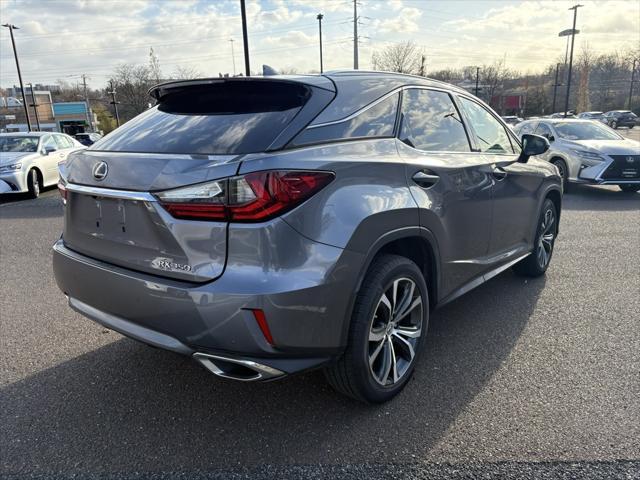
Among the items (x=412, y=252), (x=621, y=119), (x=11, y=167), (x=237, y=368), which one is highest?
(x=412, y=252)

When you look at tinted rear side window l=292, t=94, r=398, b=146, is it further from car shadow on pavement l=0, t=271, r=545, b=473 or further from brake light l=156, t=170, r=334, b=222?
car shadow on pavement l=0, t=271, r=545, b=473

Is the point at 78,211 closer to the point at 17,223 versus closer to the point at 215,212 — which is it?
the point at 215,212

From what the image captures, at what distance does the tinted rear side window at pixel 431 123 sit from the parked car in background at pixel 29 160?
9.11 meters

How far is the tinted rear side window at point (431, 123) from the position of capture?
3.01 meters

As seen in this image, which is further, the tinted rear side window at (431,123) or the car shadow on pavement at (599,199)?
the car shadow on pavement at (599,199)

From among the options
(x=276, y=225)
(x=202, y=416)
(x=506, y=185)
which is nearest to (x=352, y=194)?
(x=276, y=225)

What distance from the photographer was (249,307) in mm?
2066

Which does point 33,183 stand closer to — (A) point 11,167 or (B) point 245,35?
(A) point 11,167

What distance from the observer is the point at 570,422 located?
8.57ft

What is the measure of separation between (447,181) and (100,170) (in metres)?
1.97

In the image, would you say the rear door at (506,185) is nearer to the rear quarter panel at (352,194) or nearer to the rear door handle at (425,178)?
the rear door handle at (425,178)

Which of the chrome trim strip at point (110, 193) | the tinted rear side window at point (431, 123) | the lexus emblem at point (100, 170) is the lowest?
the chrome trim strip at point (110, 193)

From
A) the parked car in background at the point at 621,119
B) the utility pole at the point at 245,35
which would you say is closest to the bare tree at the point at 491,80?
the parked car in background at the point at 621,119

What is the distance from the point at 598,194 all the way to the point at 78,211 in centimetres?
1113
